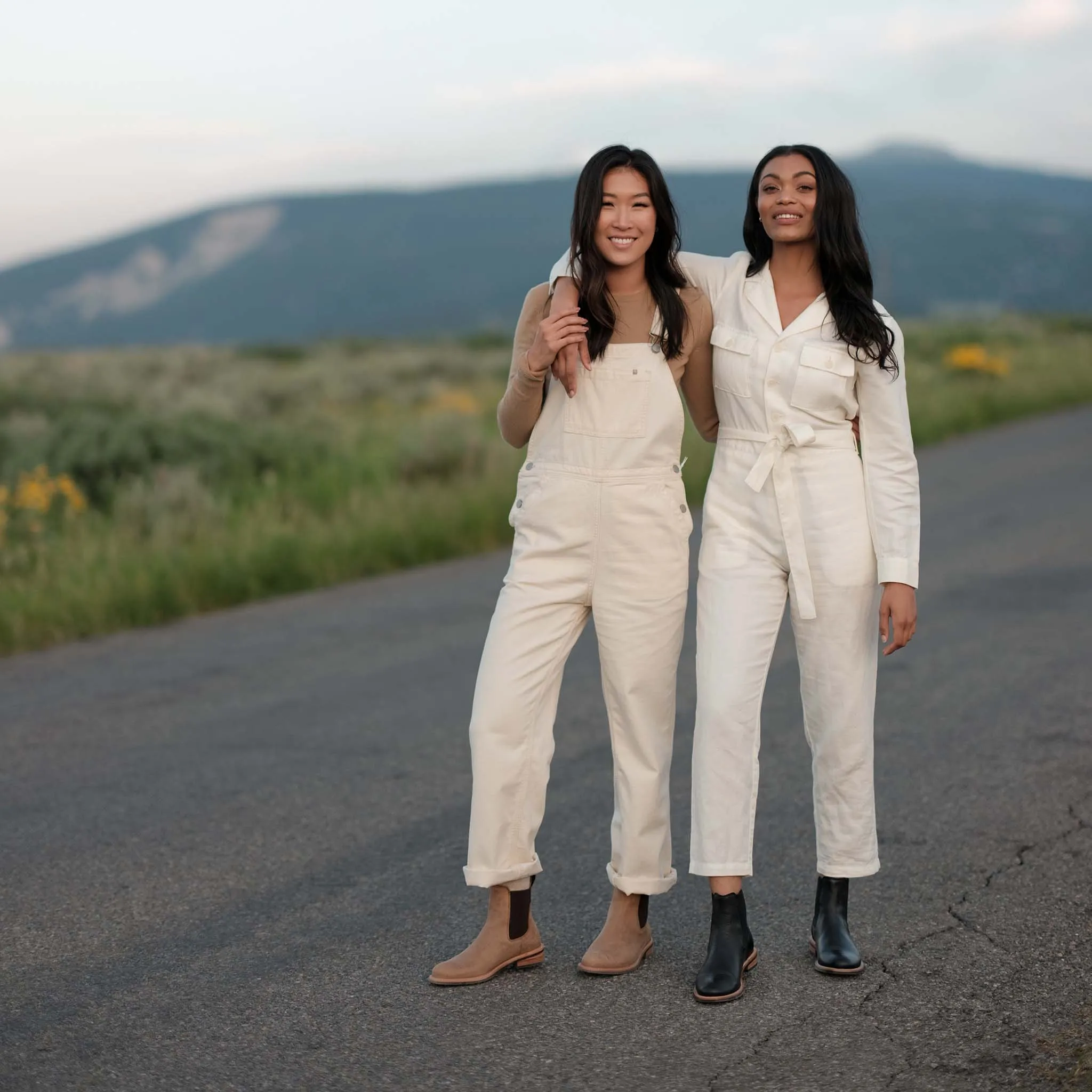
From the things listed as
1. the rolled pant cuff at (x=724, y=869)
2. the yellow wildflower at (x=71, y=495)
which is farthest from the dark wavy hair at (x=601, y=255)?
the yellow wildflower at (x=71, y=495)

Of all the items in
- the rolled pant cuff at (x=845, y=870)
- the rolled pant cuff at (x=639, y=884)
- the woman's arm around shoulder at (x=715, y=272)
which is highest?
the woman's arm around shoulder at (x=715, y=272)

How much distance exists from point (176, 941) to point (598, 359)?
194 centimetres

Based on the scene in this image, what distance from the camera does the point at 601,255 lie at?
12.4 ft

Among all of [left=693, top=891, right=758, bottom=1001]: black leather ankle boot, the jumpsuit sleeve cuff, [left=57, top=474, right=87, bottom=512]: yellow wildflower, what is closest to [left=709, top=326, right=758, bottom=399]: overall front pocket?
the jumpsuit sleeve cuff

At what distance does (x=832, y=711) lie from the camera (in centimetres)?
388

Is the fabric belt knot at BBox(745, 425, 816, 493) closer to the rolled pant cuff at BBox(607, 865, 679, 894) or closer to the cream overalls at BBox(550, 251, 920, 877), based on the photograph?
the cream overalls at BBox(550, 251, 920, 877)

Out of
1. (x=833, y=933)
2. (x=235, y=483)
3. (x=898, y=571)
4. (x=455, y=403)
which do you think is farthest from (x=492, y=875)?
(x=455, y=403)

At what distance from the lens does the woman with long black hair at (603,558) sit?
149 inches

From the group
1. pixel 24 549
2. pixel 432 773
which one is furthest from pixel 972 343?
pixel 432 773

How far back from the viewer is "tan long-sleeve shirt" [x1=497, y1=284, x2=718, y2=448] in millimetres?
3805

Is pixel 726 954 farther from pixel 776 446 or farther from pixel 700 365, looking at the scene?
pixel 700 365

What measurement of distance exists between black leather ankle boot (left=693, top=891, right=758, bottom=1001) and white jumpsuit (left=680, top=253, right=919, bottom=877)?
10 cm

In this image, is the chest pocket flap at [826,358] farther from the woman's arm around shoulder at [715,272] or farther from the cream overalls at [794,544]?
the woman's arm around shoulder at [715,272]

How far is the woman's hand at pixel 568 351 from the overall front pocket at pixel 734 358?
0.34 m
